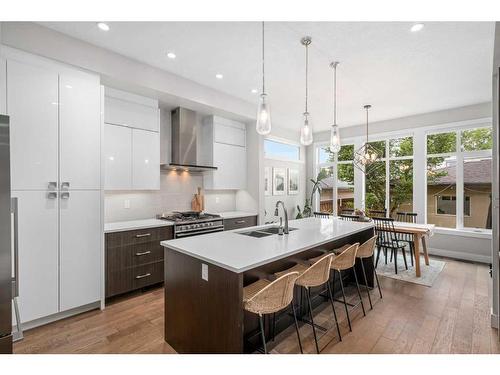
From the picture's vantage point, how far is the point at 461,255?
4.75 m

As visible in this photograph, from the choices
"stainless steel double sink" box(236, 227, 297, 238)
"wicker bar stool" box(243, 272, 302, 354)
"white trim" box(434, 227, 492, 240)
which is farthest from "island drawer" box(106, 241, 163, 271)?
"white trim" box(434, 227, 492, 240)

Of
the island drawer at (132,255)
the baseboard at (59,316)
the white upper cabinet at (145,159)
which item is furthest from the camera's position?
the white upper cabinet at (145,159)

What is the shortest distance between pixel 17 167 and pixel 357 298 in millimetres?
3808

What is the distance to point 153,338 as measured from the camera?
226 cm

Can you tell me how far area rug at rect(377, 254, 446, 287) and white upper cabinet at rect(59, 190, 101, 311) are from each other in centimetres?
394

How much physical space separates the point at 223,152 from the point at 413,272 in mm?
3672

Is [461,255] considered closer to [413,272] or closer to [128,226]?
[413,272]

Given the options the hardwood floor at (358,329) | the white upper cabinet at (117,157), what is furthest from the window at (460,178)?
the white upper cabinet at (117,157)

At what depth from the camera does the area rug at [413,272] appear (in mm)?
3656

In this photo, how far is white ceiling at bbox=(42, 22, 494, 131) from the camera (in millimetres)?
2455

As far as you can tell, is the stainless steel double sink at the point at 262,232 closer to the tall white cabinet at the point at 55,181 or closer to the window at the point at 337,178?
the tall white cabinet at the point at 55,181

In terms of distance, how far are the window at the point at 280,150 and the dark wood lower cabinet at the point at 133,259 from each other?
11.0ft

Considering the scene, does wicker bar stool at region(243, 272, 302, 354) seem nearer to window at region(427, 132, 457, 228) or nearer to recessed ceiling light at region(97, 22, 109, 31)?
recessed ceiling light at region(97, 22, 109, 31)
